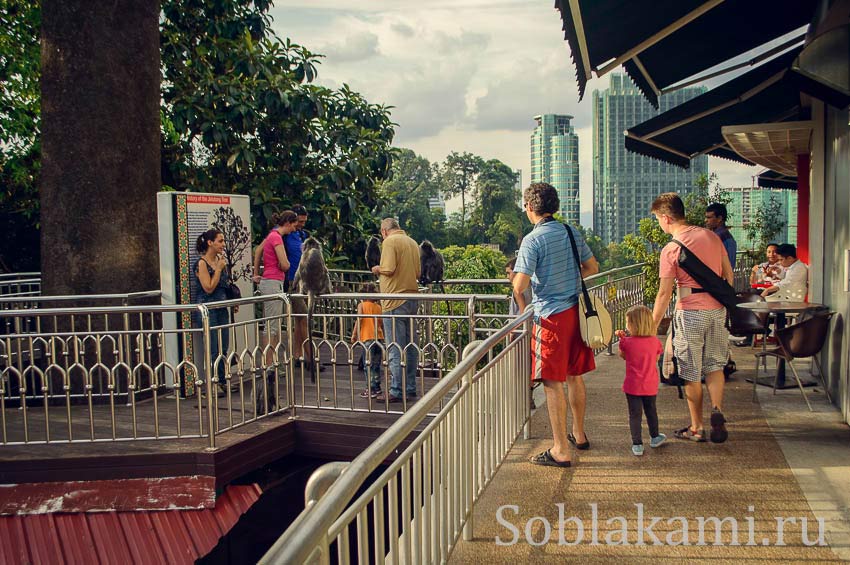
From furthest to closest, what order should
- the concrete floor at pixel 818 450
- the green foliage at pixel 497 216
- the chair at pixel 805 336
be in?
the green foliage at pixel 497 216, the chair at pixel 805 336, the concrete floor at pixel 818 450

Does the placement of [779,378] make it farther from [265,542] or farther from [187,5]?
[187,5]

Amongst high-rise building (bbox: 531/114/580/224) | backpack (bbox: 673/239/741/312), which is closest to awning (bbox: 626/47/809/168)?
backpack (bbox: 673/239/741/312)

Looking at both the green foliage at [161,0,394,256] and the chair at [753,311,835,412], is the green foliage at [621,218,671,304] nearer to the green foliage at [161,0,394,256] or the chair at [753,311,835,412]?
the green foliage at [161,0,394,256]

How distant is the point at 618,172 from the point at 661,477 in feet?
426

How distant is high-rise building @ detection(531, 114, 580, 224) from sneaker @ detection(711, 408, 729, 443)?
142 meters

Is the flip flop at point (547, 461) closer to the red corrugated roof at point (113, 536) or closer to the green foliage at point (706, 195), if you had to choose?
the red corrugated roof at point (113, 536)

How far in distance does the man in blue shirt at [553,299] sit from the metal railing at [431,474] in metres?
0.22

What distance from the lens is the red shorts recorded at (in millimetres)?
5246

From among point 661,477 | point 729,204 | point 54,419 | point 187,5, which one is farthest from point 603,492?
point 729,204

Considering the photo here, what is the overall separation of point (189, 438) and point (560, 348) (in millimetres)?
3440

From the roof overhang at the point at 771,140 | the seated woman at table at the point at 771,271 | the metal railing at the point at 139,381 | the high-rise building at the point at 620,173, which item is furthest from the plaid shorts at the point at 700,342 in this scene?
the high-rise building at the point at 620,173

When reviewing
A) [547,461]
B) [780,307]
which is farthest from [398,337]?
[780,307]

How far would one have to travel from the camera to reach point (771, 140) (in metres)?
8.98

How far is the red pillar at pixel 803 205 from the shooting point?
10.8 m
